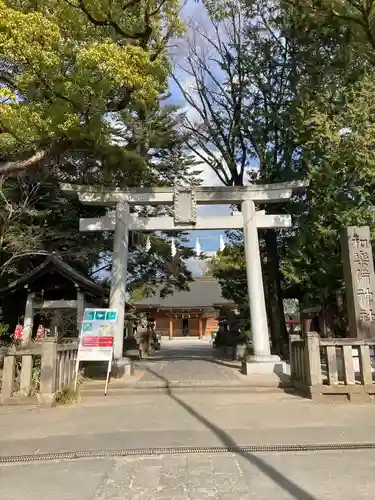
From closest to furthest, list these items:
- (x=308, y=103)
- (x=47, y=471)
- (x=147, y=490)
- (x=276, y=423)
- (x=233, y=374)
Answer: (x=147, y=490), (x=47, y=471), (x=276, y=423), (x=233, y=374), (x=308, y=103)

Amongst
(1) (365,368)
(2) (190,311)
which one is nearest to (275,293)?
(1) (365,368)

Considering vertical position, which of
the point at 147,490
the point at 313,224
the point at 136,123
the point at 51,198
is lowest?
the point at 147,490

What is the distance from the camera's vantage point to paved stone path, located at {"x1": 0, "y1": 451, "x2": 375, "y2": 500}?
3480 mm

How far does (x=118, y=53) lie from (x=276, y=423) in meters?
6.92

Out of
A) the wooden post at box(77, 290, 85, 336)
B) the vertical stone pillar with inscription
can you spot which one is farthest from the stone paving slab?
the wooden post at box(77, 290, 85, 336)

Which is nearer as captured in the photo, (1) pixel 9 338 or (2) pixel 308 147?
(2) pixel 308 147

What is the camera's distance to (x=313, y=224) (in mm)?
13664

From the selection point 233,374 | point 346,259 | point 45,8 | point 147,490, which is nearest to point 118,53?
point 45,8

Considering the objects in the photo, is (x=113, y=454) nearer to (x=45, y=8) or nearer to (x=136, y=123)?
(x=45, y=8)

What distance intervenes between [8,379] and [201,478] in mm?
5348

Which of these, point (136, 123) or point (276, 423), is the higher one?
point (136, 123)

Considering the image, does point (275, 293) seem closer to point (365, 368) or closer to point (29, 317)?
point (365, 368)

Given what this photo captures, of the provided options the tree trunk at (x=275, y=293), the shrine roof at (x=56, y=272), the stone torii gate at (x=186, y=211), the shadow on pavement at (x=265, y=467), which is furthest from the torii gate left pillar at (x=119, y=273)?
the tree trunk at (x=275, y=293)

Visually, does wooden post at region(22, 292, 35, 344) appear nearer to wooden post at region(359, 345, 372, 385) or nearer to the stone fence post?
the stone fence post
